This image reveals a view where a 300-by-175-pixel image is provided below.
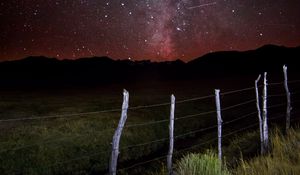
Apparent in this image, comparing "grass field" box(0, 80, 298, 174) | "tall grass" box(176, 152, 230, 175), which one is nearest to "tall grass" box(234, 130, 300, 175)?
"tall grass" box(176, 152, 230, 175)

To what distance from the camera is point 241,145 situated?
50.3ft

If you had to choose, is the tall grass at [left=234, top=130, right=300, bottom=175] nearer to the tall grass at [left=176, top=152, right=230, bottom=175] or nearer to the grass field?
the tall grass at [left=176, top=152, right=230, bottom=175]

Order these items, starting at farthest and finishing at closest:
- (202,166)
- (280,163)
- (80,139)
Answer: (80,139)
(280,163)
(202,166)

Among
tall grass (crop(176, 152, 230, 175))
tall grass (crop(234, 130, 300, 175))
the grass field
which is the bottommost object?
the grass field

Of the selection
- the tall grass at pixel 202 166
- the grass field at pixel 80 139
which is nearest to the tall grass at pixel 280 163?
the tall grass at pixel 202 166

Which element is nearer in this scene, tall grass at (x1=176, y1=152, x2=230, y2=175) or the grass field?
tall grass at (x1=176, y1=152, x2=230, y2=175)

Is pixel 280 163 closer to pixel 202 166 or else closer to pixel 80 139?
pixel 202 166

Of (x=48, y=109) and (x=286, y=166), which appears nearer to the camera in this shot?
(x=286, y=166)

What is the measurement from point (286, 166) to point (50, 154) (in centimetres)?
1702

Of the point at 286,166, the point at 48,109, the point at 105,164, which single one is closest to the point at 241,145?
the point at 286,166

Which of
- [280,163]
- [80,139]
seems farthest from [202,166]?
[80,139]

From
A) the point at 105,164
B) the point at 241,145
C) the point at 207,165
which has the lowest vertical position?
the point at 105,164

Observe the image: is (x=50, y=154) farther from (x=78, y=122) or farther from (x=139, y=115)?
(x=139, y=115)

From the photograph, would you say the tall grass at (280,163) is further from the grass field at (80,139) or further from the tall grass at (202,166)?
the grass field at (80,139)
